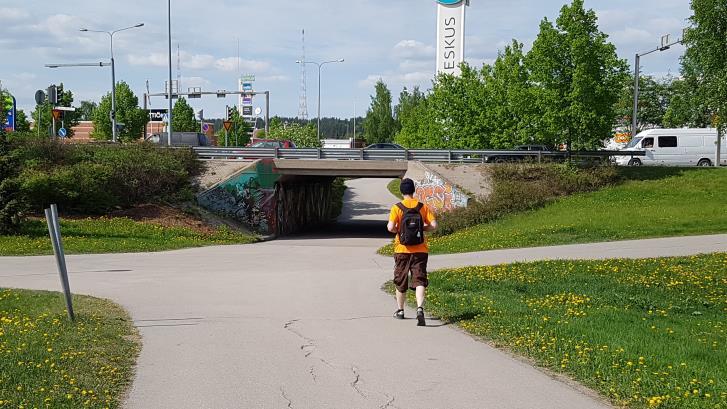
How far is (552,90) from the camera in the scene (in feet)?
98.7

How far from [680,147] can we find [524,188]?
66.1 feet

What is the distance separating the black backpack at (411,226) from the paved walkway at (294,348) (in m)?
1.12

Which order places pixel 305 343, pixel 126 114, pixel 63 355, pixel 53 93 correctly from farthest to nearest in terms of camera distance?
pixel 126 114, pixel 53 93, pixel 305 343, pixel 63 355

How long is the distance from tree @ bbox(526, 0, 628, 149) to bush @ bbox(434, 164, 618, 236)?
193 cm

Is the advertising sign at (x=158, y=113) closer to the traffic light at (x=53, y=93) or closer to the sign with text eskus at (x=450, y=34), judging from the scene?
the sign with text eskus at (x=450, y=34)

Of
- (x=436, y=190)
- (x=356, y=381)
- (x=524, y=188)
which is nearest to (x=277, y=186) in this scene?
(x=436, y=190)

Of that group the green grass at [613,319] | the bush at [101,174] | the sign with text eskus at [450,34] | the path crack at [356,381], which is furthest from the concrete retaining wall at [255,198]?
the sign with text eskus at [450,34]

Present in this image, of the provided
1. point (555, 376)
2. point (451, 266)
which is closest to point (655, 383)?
point (555, 376)

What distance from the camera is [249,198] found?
32312 millimetres

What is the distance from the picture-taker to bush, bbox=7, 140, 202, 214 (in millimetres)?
27125

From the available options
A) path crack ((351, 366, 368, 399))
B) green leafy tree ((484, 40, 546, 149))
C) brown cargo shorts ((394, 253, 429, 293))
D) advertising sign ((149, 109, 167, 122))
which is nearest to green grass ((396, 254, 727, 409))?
brown cargo shorts ((394, 253, 429, 293))

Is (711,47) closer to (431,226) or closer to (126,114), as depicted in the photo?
(431,226)

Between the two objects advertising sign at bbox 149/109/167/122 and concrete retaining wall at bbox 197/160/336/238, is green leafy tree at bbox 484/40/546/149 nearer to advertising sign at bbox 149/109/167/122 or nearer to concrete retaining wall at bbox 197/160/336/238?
concrete retaining wall at bbox 197/160/336/238

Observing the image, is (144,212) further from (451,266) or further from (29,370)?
(29,370)
